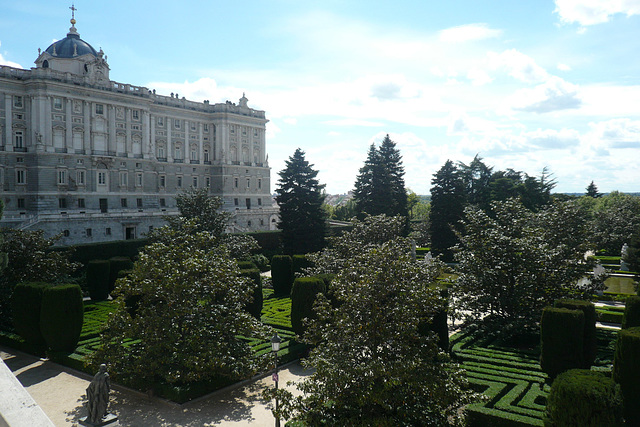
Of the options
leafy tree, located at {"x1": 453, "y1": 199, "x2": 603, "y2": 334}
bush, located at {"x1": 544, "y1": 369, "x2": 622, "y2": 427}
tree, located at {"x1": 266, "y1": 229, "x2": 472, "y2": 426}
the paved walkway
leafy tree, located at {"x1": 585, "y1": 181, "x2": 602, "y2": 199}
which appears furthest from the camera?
leafy tree, located at {"x1": 585, "y1": 181, "x2": 602, "y2": 199}

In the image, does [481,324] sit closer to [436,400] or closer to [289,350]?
[289,350]

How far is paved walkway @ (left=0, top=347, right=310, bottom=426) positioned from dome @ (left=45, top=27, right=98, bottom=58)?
51.3 metres

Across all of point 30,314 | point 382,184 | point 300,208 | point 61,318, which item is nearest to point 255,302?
point 61,318

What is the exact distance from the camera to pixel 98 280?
27.8 meters

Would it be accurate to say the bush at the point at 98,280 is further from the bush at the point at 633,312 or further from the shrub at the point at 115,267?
the bush at the point at 633,312

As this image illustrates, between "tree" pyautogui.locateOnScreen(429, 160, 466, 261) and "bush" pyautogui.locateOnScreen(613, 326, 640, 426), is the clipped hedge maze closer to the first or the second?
"bush" pyautogui.locateOnScreen(613, 326, 640, 426)

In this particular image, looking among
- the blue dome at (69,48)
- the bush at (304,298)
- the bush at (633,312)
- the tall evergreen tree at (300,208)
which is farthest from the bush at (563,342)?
the blue dome at (69,48)

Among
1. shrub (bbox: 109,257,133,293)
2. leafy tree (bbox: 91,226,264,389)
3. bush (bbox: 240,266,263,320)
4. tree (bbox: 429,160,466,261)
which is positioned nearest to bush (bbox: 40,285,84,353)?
leafy tree (bbox: 91,226,264,389)

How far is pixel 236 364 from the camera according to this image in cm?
1384

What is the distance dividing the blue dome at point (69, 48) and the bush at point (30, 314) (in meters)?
47.7

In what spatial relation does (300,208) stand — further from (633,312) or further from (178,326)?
(633,312)

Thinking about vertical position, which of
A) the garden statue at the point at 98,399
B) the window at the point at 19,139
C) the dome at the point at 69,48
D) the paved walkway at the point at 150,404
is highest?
the dome at the point at 69,48

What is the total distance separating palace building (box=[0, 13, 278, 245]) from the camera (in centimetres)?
4956

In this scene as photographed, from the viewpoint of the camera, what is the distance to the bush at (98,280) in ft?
91.1
